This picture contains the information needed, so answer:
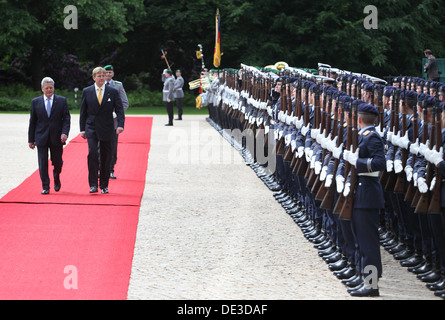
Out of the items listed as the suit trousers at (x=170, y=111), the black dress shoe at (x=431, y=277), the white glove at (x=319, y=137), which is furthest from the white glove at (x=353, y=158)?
the suit trousers at (x=170, y=111)

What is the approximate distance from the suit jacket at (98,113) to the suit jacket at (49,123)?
0.94 ft

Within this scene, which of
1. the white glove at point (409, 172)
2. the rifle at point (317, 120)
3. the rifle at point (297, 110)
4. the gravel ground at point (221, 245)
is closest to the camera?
the gravel ground at point (221, 245)

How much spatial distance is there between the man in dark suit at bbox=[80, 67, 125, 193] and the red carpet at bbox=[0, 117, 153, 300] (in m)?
0.38

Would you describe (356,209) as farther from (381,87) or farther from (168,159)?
(168,159)

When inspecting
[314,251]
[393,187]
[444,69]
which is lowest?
[444,69]

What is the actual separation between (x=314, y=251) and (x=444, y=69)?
3182 cm

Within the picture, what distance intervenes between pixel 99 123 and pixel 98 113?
0.47ft

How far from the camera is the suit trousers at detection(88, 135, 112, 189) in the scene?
1294cm

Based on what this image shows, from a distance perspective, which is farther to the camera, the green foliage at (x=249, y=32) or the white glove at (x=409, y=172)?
the green foliage at (x=249, y=32)

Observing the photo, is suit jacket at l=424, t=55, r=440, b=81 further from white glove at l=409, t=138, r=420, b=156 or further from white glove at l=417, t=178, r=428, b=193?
white glove at l=417, t=178, r=428, b=193

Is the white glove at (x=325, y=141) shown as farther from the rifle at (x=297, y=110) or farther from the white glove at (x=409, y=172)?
the rifle at (x=297, y=110)

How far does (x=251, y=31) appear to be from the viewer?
41.3 meters

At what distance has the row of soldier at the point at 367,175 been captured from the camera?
7.58 metres
